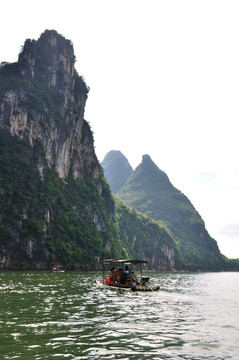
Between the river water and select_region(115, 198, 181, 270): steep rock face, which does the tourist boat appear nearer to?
the river water

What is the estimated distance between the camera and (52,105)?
92125 millimetres

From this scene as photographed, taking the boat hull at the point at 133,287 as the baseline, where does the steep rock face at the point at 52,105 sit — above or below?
above

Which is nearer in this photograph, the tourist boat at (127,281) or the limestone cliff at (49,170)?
the tourist boat at (127,281)

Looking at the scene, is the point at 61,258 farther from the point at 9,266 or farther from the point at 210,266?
the point at 210,266

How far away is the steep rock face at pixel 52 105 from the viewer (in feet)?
257

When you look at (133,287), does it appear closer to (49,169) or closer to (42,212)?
(42,212)

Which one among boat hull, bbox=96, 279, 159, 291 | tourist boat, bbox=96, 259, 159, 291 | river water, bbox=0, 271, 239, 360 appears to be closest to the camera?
river water, bbox=0, 271, 239, 360

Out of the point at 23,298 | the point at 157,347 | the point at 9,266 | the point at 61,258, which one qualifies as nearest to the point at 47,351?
the point at 157,347

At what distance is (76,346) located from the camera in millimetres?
8500

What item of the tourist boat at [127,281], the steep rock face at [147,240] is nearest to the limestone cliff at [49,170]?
the tourist boat at [127,281]

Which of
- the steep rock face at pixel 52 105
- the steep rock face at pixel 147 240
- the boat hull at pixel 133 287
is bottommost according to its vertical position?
the boat hull at pixel 133 287

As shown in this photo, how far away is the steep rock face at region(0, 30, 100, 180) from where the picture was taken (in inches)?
3087

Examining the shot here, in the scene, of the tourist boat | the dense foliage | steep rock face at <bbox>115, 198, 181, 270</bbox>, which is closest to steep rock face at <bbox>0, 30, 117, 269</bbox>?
the dense foliage

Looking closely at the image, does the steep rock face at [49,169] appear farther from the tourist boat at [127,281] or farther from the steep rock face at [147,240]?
the steep rock face at [147,240]
